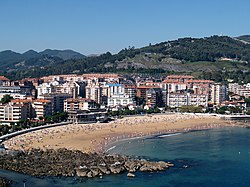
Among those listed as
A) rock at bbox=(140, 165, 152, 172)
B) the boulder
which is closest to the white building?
rock at bbox=(140, 165, 152, 172)

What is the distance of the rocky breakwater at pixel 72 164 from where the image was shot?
25109mm

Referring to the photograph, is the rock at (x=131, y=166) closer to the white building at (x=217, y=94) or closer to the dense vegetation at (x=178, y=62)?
the white building at (x=217, y=94)

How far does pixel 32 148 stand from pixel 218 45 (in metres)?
98.9

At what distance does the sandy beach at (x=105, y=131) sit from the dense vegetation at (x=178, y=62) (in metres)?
34.1

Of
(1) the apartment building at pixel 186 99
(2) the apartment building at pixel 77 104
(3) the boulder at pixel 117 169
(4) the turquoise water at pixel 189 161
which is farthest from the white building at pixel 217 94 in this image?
(3) the boulder at pixel 117 169

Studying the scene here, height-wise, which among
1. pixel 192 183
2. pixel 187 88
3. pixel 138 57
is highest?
pixel 138 57

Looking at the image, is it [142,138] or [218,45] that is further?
[218,45]

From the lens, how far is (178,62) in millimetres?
103938

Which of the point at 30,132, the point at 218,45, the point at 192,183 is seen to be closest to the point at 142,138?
the point at 30,132

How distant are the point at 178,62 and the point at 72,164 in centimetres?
7977

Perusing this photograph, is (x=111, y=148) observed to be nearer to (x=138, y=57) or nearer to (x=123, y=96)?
(x=123, y=96)

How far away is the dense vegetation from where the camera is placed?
95.8 m

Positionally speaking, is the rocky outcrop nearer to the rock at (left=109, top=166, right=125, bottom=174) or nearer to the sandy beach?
the rock at (left=109, top=166, right=125, bottom=174)

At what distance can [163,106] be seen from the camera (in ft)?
223
